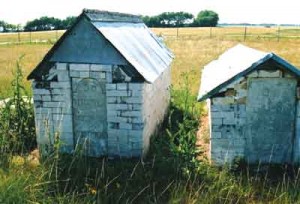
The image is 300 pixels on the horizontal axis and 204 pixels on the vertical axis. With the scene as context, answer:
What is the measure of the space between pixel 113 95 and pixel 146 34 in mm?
5023

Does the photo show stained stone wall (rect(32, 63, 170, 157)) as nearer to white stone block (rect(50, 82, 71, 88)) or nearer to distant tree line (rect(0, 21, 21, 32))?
white stone block (rect(50, 82, 71, 88))

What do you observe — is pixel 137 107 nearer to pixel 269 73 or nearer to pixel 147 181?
pixel 147 181

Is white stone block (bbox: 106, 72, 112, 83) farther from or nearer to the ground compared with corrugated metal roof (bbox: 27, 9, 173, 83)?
nearer to the ground

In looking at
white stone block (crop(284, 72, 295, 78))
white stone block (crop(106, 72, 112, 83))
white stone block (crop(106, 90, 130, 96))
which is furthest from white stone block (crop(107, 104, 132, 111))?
white stone block (crop(284, 72, 295, 78))

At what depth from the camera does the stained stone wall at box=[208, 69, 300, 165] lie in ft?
28.0

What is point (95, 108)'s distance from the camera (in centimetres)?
939

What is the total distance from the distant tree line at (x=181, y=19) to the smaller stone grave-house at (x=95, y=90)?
8255cm

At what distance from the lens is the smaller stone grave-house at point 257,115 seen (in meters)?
8.50

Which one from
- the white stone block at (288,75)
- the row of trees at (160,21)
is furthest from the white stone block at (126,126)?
the row of trees at (160,21)

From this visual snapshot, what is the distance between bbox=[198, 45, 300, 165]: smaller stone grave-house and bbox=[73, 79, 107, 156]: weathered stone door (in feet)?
7.49

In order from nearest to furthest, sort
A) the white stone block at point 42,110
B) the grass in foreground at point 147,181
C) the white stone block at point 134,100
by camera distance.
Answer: the grass in foreground at point 147,181 < the white stone block at point 134,100 < the white stone block at point 42,110

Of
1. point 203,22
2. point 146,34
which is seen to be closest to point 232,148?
point 146,34

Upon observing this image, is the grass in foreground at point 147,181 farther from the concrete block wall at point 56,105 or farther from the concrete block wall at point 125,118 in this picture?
the concrete block wall at point 56,105

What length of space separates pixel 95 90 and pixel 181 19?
323ft
